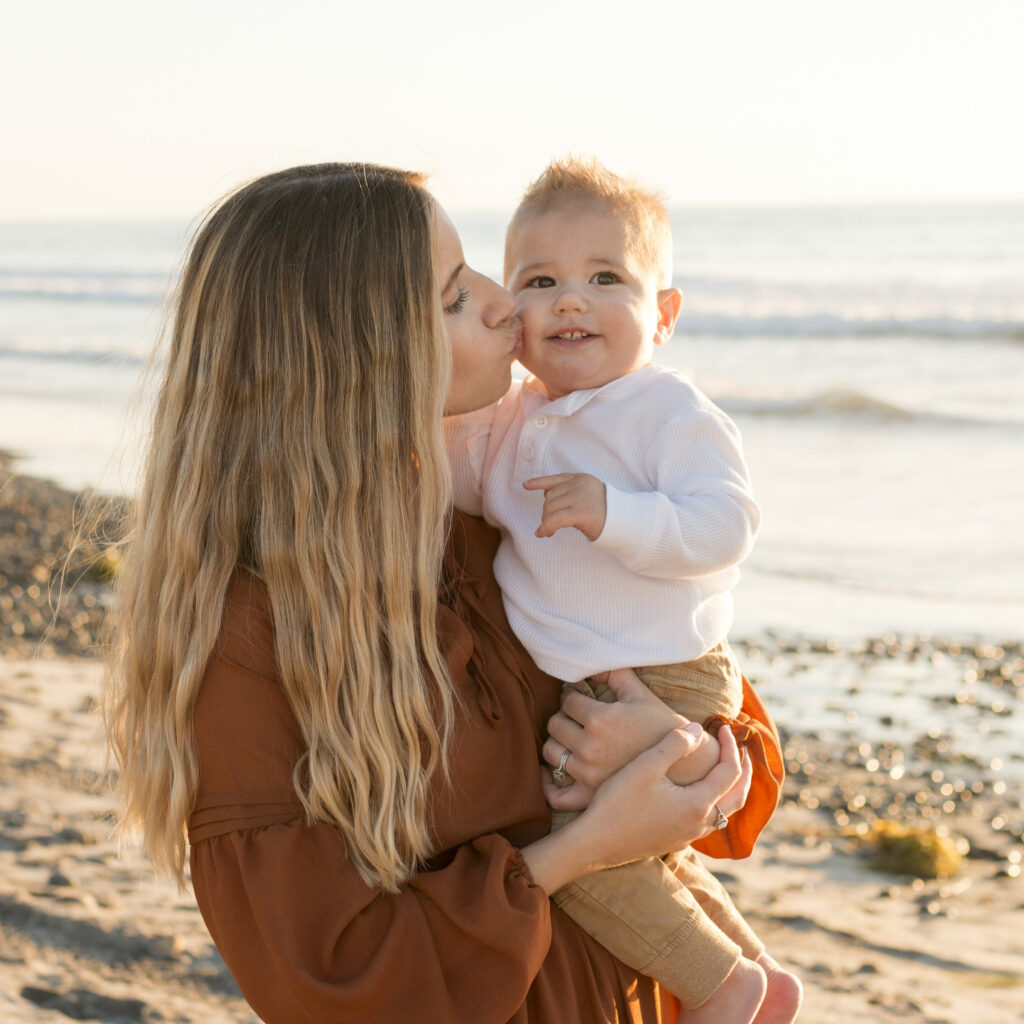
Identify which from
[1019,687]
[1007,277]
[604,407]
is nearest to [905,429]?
[1019,687]

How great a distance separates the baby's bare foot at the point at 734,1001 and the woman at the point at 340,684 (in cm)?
16

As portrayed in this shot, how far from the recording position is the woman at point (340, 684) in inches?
75.5

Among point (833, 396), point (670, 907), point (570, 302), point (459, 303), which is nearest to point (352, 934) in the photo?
point (670, 907)

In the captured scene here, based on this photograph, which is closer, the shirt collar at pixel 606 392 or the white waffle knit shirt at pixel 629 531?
the white waffle knit shirt at pixel 629 531

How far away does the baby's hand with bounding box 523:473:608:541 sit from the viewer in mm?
2242

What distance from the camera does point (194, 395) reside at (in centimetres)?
210

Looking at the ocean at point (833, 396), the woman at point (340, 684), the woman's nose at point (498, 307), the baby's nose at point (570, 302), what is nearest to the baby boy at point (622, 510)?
the baby's nose at point (570, 302)

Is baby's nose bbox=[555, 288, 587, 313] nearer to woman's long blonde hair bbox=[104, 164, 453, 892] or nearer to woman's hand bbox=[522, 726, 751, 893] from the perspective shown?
woman's long blonde hair bbox=[104, 164, 453, 892]

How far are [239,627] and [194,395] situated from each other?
16.0 inches

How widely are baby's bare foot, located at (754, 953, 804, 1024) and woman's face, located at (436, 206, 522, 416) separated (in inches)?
49.9

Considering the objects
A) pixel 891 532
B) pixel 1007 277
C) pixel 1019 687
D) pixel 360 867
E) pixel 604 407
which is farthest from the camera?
pixel 1007 277

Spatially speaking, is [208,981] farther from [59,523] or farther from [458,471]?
[59,523]

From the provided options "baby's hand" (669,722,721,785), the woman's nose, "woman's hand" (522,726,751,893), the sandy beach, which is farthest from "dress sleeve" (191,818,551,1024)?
the sandy beach

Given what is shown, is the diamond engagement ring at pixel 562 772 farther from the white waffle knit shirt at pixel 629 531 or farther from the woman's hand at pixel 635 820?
the white waffle knit shirt at pixel 629 531
